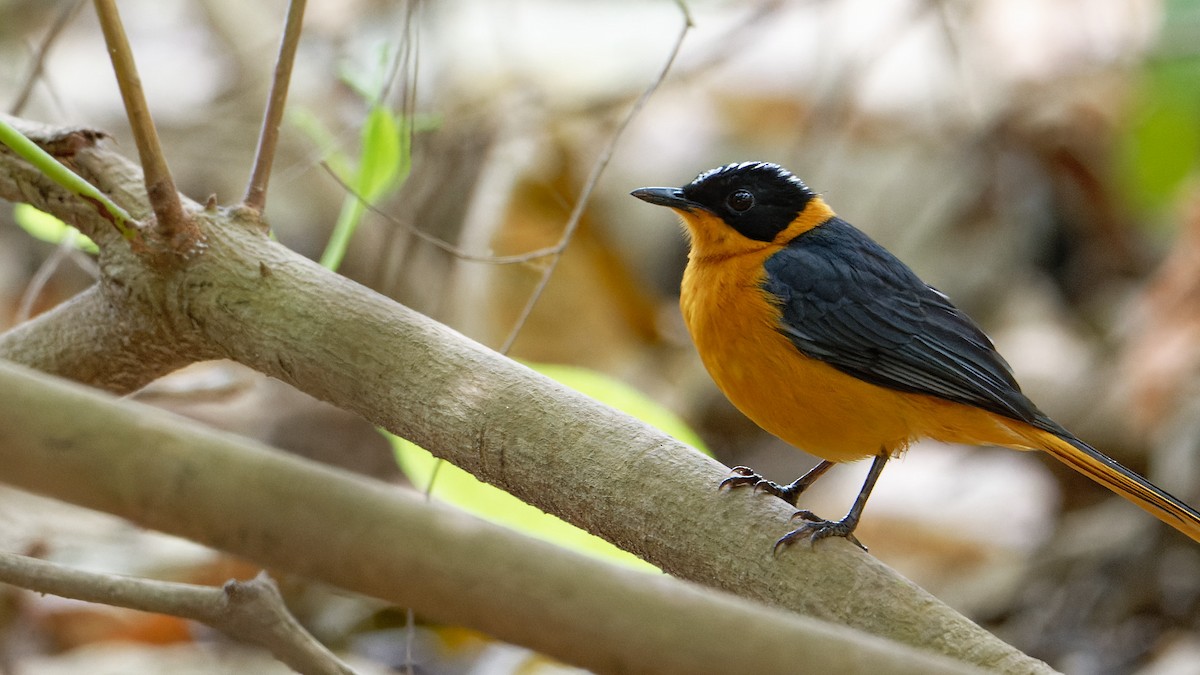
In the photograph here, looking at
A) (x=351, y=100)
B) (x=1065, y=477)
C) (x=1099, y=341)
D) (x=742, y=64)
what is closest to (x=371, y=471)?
(x=351, y=100)

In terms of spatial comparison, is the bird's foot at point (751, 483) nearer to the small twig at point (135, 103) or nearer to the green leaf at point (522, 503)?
the green leaf at point (522, 503)

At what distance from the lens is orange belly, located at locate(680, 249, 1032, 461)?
9.82ft

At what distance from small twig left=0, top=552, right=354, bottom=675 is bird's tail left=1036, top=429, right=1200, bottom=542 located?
175 cm

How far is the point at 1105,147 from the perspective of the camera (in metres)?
7.71

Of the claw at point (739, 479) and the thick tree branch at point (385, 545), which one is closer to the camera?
the thick tree branch at point (385, 545)

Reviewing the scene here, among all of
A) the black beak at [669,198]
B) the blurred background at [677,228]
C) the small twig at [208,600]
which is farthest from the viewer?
the blurred background at [677,228]

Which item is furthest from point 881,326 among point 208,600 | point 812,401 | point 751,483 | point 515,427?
point 208,600

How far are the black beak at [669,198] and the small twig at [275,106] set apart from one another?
117 cm

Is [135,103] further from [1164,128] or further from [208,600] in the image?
[1164,128]

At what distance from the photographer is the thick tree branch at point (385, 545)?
4.12ft

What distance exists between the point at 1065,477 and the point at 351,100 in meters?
4.25

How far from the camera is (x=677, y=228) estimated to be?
25.4 ft

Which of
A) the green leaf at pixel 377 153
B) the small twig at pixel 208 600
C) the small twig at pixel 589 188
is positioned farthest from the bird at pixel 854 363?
the small twig at pixel 208 600

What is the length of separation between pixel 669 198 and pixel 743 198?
214mm
